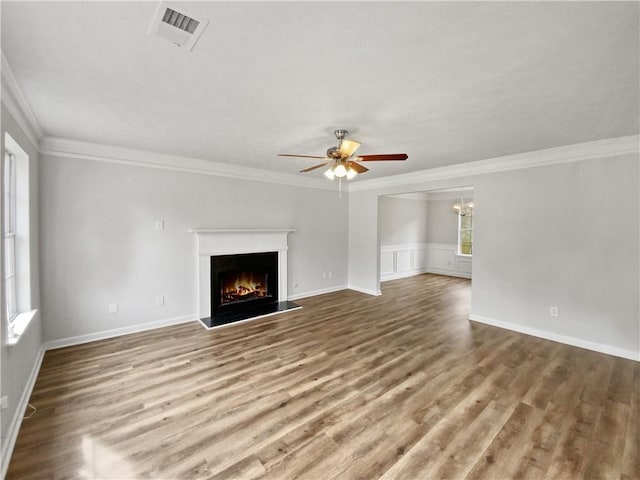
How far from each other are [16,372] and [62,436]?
657mm

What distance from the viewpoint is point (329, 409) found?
229 centimetres

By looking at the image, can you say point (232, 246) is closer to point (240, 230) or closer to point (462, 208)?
point (240, 230)

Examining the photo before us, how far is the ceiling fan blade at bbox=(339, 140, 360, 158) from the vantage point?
2.64 metres

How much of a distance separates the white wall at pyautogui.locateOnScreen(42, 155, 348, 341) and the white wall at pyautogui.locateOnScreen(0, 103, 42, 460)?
219 mm

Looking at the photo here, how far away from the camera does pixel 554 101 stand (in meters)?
2.27

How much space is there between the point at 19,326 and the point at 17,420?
77 centimetres

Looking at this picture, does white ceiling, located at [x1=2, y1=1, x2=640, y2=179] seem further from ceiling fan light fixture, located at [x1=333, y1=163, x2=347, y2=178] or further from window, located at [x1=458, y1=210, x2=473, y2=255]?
window, located at [x1=458, y1=210, x2=473, y2=255]

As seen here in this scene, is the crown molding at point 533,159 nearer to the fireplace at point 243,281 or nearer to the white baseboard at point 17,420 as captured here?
the fireplace at point 243,281

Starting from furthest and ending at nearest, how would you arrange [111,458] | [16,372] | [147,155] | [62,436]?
[147,155] → [16,372] → [62,436] → [111,458]

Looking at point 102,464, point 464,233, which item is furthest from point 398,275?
point 102,464

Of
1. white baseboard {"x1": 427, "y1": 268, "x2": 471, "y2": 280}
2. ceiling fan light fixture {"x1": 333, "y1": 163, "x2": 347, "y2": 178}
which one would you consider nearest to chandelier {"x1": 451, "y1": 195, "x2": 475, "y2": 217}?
white baseboard {"x1": 427, "y1": 268, "x2": 471, "y2": 280}

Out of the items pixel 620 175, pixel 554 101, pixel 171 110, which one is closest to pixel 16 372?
pixel 171 110

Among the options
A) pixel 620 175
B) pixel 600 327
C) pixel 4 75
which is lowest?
pixel 600 327

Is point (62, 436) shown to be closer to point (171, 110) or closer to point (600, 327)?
point (171, 110)
